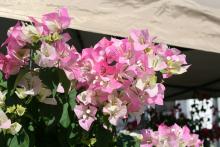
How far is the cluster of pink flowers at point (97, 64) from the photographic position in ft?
4.26

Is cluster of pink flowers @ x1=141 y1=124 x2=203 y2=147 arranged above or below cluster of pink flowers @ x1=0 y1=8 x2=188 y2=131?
below

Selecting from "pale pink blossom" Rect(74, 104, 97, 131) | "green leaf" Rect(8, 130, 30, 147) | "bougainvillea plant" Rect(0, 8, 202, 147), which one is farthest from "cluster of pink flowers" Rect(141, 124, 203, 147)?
"green leaf" Rect(8, 130, 30, 147)

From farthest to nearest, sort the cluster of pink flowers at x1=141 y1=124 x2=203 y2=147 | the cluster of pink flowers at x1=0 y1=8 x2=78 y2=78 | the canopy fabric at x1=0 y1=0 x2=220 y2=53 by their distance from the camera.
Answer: the canopy fabric at x1=0 y1=0 x2=220 y2=53
the cluster of pink flowers at x1=141 y1=124 x2=203 y2=147
the cluster of pink flowers at x1=0 y1=8 x2=78 y2=78

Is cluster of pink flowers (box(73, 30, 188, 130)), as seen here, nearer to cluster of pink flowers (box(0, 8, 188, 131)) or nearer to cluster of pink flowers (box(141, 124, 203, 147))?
cluster of pink flowers (box(0, 8, 188, 131))

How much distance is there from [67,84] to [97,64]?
11 cm

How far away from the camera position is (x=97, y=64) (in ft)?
4.47

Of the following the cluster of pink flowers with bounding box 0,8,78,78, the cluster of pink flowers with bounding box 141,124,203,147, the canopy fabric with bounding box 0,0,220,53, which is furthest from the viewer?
the canopy fabric with bounding box 0,0,220,53

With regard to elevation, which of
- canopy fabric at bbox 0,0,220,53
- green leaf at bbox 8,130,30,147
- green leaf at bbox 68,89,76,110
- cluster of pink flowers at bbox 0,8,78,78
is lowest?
green leaf at bbox 8,130,30,147

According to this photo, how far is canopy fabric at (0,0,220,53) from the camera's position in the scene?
176cm

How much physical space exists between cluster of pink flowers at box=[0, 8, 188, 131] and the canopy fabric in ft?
1.26

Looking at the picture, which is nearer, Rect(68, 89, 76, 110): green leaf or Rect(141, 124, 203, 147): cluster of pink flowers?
Rect(68, 89, 76, 110): green leaf

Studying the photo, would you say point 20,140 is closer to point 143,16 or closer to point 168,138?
point 168,138

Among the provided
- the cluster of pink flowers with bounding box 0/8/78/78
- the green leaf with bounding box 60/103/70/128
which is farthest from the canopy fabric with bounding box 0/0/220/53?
the green leaf with bounding box 60/103/70/128

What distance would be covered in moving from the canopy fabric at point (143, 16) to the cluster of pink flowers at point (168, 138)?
45 cm
